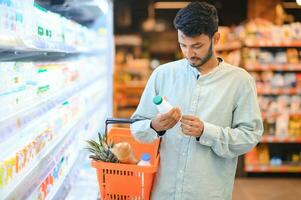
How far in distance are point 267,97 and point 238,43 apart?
0.85 metres

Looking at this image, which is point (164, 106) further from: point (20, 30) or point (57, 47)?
point (57, 47)

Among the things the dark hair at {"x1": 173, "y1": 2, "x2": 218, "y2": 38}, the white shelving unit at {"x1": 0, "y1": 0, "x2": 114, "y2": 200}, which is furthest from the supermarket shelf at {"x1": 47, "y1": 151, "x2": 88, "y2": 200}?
the dark hair at {"x1": 173, "y1": 2, "x2": 218, "y2": 38}

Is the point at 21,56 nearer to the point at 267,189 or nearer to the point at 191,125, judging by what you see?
the point at 191,125

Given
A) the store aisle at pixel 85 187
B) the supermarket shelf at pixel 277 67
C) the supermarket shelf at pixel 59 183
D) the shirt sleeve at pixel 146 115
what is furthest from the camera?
the supermarket shelf at pixel 277 67

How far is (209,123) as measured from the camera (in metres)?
1.85

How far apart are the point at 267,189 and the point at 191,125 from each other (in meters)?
3.86

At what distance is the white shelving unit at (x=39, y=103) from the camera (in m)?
1.67

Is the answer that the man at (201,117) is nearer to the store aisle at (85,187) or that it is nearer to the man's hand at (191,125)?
the man's hand at (191,125)

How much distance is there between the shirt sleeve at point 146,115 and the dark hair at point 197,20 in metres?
Result: 0.31

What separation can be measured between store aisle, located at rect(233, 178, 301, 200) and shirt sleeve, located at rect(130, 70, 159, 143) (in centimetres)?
320

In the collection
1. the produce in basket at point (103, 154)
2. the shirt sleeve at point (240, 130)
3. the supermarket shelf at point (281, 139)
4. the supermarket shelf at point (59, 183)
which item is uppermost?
Result: the shirt sleeve at point (240, 130)

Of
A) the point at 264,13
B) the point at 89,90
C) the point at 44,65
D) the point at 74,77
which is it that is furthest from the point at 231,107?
the point at 264,13

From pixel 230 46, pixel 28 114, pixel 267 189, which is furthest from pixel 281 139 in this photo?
pixel 28 114

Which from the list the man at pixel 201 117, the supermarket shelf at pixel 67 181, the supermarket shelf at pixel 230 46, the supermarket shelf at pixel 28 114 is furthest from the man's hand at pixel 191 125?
the supermarket shelf at pixel 230 46
